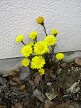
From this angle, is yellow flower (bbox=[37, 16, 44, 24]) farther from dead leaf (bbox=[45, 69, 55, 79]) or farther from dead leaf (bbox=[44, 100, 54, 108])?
dead leaf (bbox=[44, 100, 54, 108])

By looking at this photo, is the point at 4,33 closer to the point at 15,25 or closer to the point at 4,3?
the point at 15,25

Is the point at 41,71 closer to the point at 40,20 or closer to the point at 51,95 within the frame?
the point at 51,95

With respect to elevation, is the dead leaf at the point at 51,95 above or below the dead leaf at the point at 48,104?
above

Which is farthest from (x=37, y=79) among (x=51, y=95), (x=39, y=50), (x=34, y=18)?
(x=34, y=18)

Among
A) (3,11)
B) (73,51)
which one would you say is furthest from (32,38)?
(73,51)

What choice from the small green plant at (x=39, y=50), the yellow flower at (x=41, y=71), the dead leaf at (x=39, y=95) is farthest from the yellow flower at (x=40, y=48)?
the dead leaf at (x=39, y=95)

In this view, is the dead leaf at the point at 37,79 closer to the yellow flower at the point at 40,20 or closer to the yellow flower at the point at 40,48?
the yellow flower at the point at 40,48
